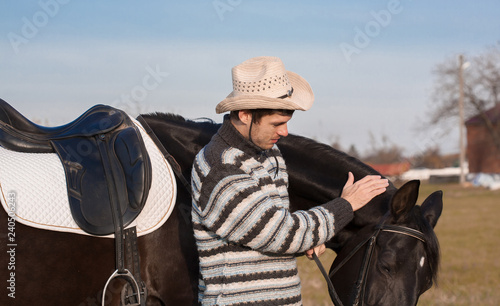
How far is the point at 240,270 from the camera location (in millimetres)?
2277

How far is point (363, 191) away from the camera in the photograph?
249cm

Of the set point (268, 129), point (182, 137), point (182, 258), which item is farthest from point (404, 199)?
point (182, 137)

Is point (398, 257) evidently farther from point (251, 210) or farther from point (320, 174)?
point (251, 210)

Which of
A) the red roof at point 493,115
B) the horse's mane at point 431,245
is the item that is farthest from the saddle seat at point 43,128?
the red roof at point 493,115

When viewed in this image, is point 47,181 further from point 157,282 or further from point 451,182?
point 451,182

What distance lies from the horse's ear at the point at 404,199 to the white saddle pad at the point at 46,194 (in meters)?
1.20

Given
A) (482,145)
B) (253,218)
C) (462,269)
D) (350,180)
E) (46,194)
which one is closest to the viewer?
(253,218)

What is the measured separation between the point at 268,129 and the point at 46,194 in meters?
1.23

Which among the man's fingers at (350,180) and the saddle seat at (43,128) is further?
the saddle seat at (43,128)

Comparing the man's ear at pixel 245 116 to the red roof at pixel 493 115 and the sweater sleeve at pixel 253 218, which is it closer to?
the sweater sleeve at pixel 253 218

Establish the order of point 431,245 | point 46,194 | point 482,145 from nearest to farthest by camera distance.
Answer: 1. point 431,245
2. point 46,194
3. point 482,145

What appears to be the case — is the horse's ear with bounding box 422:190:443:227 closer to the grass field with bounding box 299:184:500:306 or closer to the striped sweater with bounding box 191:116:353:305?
the grass field with bounding box 299:184:500:306

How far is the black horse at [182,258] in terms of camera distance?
2496 mm

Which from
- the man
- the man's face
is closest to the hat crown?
the man
